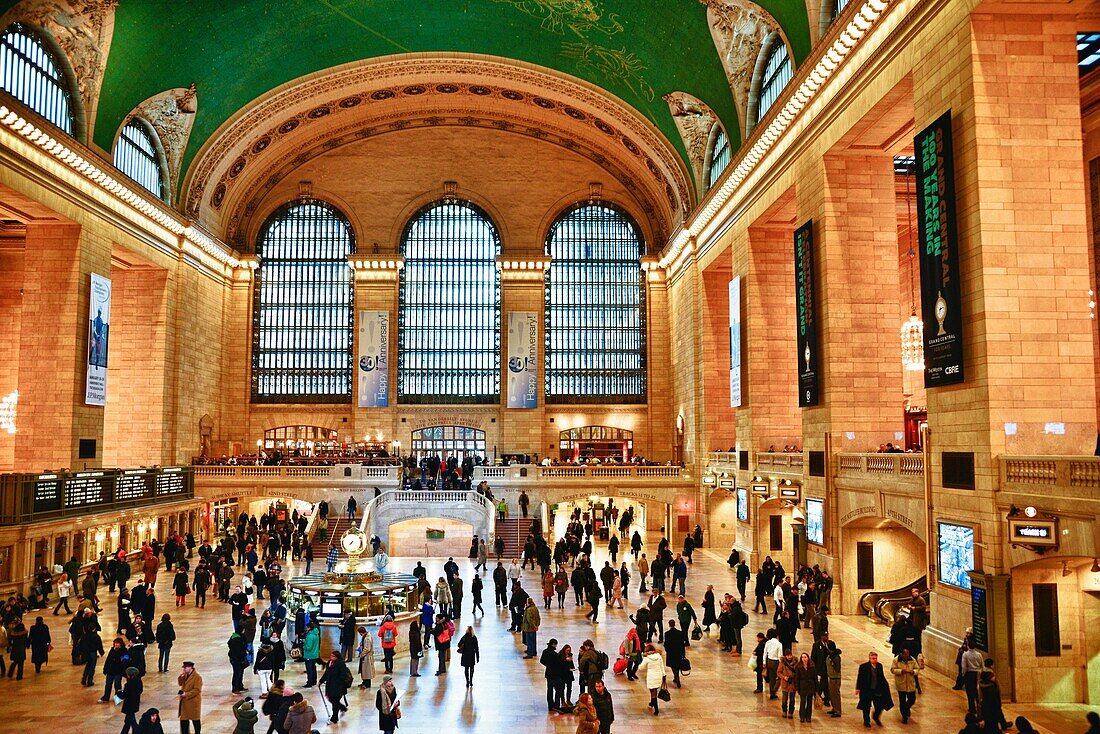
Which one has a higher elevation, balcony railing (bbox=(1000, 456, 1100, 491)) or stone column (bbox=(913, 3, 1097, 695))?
stone column (bbox=(913, 3, 1097, 695))

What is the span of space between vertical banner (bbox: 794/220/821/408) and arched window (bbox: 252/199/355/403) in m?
25.3

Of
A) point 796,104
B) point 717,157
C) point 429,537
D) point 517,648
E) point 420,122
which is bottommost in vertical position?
point 517,648

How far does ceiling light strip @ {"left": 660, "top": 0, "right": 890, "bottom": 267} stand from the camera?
16.8 m

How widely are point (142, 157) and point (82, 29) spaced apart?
6734 mm

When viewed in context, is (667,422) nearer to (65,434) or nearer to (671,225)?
(671,225)

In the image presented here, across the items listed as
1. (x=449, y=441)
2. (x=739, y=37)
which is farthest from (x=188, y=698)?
(x=449, y=441)

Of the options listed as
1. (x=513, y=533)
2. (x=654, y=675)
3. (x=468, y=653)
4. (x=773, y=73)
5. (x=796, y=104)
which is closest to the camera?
(x=654, y=675)

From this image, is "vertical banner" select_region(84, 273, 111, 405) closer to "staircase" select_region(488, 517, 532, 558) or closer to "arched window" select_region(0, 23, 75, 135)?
"arched window" select_region(0, 23, 75, 135)

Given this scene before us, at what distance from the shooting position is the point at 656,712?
11.7 m

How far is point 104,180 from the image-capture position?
26.2 m

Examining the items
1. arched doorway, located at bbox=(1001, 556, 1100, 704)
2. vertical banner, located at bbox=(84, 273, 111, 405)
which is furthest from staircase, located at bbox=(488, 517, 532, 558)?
arched doorway, located at bbox=(1001, 556, 1100, 704)

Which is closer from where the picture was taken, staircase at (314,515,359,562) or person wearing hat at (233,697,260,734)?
person wearing hat at (233,697,260,734)

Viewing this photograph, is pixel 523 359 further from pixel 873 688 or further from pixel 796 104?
A: pixel 873 688

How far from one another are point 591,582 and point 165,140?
78.4ft
